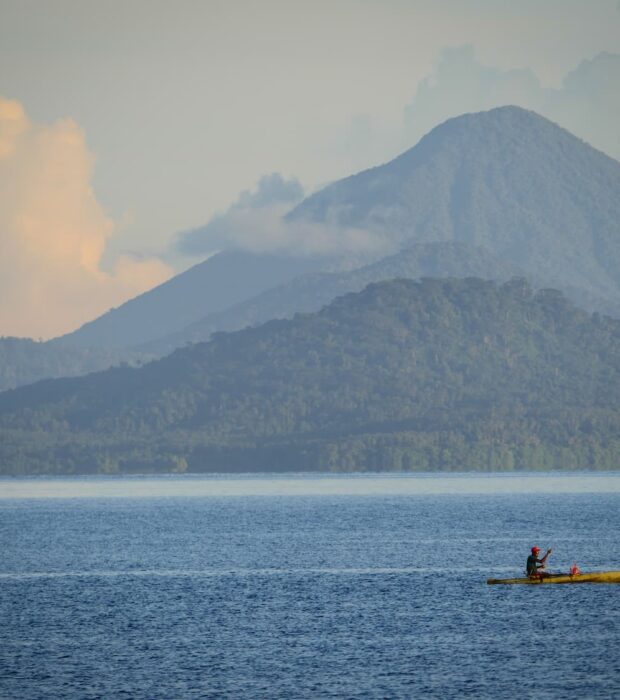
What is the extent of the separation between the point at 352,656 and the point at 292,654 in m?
3.70

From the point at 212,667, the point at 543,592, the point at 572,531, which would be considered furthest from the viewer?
the point at 572,531

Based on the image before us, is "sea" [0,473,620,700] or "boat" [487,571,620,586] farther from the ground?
"boat" [487,571,620,586]

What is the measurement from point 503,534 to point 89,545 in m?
50.6

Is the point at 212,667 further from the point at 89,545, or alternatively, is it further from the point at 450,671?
the point at 89,545

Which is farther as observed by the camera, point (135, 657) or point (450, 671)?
point (135, 657)

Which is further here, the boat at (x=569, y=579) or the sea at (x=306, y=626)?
the boat at (x=569, y=579)

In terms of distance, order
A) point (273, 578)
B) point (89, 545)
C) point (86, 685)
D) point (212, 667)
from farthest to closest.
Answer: point (89, 545)
point (273, 578)
point (212, 667)
point (86, 685)

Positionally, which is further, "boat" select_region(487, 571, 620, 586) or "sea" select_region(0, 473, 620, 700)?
"boat" select_region(487, 571, 620, 586)

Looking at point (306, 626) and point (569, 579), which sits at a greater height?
point (569, 579)

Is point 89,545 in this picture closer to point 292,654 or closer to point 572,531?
point 572,531

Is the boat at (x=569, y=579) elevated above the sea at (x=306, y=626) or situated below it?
above

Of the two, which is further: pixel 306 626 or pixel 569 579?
pixel 569 579

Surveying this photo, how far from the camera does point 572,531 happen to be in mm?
196375

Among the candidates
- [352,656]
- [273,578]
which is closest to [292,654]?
[352,656]
